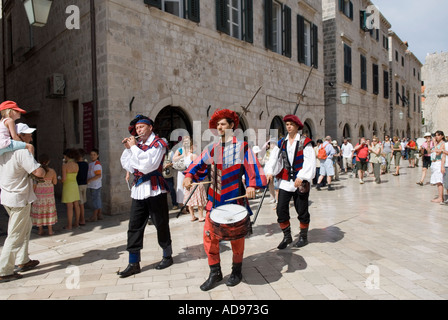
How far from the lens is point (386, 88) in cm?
2619

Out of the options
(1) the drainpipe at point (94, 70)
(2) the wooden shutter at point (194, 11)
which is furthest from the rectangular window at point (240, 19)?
(1) the drainpipe at point (94, 70)

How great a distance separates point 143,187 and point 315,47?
46.8 ft

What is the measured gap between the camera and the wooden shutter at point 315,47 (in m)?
16.1

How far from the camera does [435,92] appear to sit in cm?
5053

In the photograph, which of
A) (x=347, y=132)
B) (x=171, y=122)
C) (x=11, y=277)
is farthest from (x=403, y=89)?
(x=11, y=277)

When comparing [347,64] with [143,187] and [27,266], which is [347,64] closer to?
[143,187]

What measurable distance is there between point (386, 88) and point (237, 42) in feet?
61.5

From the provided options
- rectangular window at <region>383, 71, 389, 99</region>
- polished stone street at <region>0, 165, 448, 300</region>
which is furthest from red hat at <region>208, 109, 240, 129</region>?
rectangular window at <region>383, 71, 389, 99</region>

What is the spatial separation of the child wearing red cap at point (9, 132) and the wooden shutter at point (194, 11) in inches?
261

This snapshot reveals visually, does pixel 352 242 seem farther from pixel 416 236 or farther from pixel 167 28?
pixel 167 28

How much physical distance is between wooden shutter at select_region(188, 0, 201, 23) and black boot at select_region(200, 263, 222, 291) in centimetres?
781

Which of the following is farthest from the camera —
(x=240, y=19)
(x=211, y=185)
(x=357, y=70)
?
(x=357, y=70)
